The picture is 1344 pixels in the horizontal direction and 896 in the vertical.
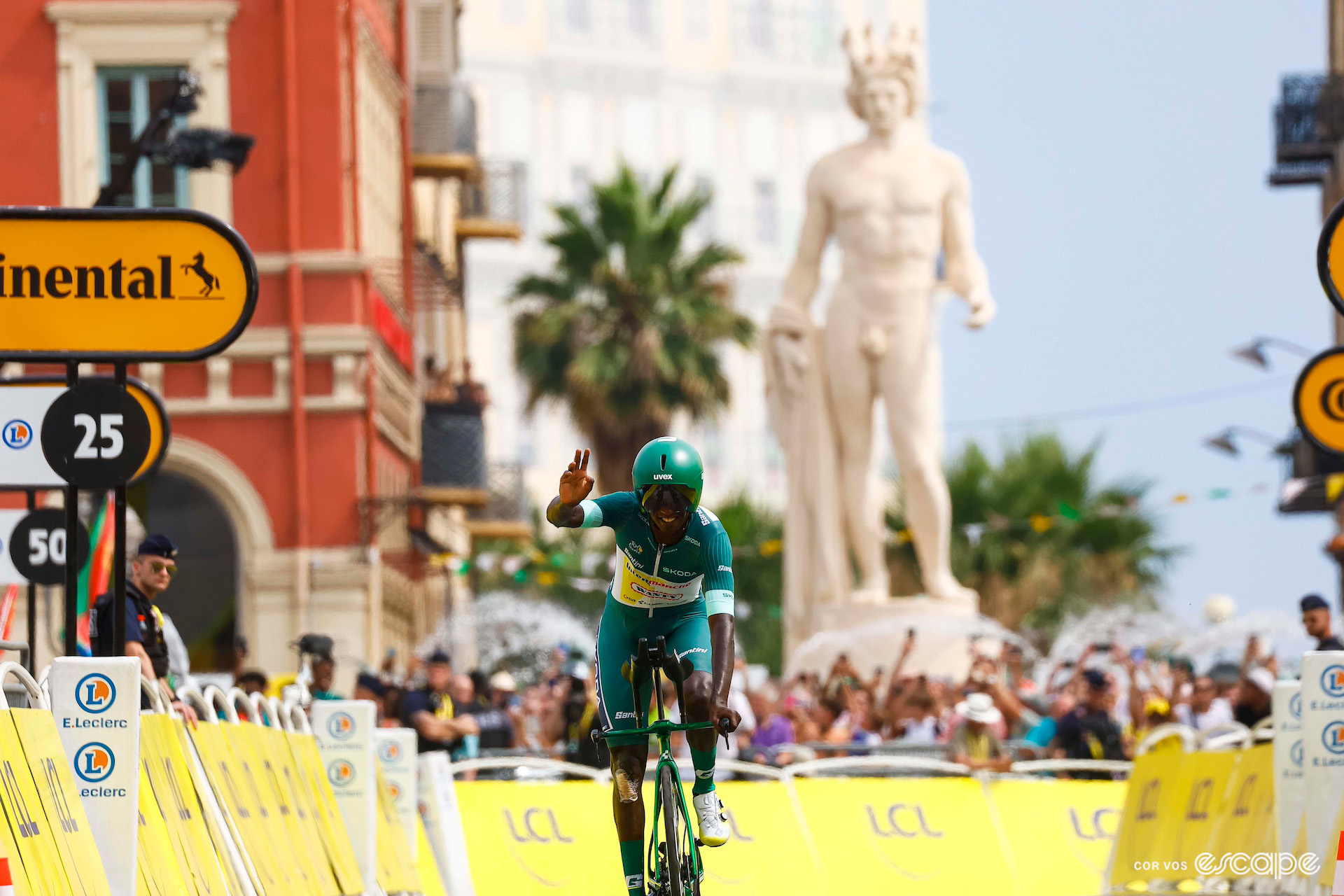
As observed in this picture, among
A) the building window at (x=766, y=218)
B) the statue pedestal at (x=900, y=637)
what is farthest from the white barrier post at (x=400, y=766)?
the building window at (x=766, y=218)

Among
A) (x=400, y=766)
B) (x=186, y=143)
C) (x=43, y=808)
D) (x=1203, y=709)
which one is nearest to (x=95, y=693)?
Result: (x=43, y=808)

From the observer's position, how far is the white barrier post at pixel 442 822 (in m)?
14.2

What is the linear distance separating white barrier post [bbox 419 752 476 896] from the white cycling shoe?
207 inches

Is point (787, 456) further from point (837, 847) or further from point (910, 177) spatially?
point (837, 847)

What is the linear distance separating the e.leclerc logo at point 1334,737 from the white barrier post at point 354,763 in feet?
16.2

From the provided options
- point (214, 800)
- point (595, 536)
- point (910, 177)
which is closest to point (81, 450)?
point (214, 800)

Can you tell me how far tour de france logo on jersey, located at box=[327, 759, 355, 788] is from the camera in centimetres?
1315

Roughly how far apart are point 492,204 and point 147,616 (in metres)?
36.7

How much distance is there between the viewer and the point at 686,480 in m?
8.77

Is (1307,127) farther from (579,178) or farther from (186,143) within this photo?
(579,178)

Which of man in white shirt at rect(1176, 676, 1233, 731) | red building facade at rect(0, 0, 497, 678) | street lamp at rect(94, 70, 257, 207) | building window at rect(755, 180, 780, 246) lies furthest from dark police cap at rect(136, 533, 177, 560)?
building window at rect(755, 180, 780, 246)

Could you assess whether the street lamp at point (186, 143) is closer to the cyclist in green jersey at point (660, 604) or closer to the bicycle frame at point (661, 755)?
the cyclist in green jersey at point (660, 604)

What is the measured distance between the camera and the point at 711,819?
29.5 ft

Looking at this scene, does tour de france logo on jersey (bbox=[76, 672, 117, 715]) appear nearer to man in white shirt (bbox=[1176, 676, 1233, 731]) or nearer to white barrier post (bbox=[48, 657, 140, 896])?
white barrier post (bbox=[48, 657, 140, 896])
